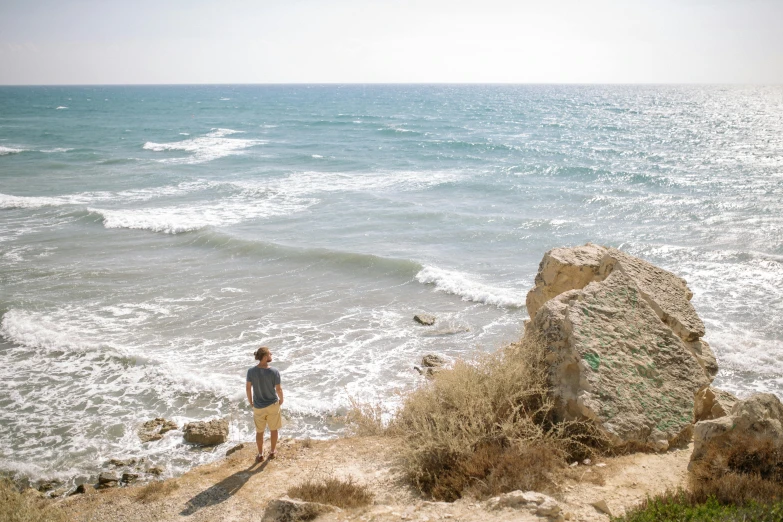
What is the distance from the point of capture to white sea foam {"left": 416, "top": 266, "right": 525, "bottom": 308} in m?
15.5

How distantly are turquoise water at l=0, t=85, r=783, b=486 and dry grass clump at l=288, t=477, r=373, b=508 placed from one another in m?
3.11

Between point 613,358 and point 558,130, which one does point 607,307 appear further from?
point 558,130

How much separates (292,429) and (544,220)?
16407mm

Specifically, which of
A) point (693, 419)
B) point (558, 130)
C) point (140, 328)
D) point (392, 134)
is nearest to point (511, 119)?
point (558, 130)

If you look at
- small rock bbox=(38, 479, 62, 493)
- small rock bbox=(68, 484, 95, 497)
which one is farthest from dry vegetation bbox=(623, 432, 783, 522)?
small rock bbox=(38, 479, 62, 493)

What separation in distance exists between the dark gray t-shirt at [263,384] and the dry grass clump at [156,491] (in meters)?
1.38

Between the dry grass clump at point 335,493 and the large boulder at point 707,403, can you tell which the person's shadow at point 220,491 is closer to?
the dry grass clump at point 335,493

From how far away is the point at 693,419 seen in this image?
6.48 m

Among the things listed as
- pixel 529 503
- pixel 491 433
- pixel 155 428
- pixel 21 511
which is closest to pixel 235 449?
pixel 155 428

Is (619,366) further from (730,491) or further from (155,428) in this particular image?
(155,428)

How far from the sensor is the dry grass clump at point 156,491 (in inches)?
277

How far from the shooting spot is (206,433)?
9281 mm

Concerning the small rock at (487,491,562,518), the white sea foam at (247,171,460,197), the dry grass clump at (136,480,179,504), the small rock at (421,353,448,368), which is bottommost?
the small rock at (421,353,448,368)

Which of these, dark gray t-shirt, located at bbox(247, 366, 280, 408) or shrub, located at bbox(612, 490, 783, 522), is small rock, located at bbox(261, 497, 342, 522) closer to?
dark gray t-shirt, located at bbox(247, 366, 280, 408)
